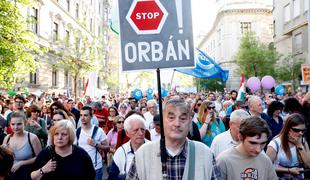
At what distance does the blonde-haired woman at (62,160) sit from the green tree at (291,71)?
3271 cm

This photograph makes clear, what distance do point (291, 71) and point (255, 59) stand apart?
473 centimetres

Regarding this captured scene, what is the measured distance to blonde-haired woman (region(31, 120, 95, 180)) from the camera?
13.3ft

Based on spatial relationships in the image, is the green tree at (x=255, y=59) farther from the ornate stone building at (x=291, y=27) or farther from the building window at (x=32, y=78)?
the building window at (x=32, y=78)

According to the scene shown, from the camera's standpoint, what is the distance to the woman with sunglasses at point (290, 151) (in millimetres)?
4004

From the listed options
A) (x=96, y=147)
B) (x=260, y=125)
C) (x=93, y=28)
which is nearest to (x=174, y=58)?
(x=260, y=125)

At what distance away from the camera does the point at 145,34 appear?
282cm

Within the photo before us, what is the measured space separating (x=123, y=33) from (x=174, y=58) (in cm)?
45

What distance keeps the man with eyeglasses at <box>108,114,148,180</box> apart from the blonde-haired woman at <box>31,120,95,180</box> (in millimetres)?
313

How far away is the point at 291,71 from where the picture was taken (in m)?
34.3

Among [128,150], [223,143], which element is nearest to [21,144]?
[128,150]

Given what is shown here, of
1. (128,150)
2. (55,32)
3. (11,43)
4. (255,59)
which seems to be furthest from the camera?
(255,59)

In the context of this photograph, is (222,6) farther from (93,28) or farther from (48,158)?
(48,158)

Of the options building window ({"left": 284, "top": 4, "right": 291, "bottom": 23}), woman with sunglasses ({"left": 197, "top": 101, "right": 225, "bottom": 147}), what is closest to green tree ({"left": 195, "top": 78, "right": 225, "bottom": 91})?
building window ({"left": 284, "top": 4, "right": 291, "bottom": 23})

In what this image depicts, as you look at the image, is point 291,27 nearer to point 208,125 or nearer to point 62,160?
point 208,125
